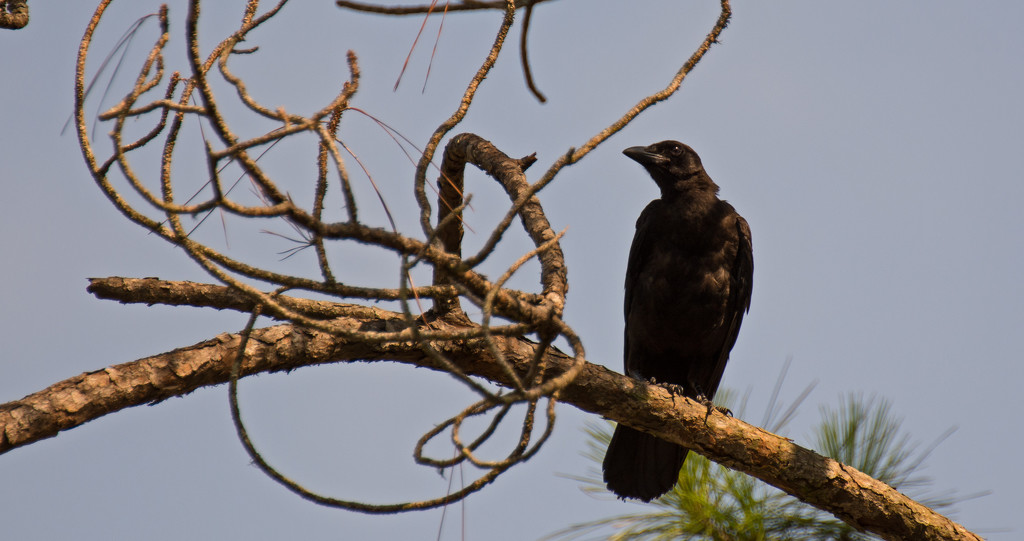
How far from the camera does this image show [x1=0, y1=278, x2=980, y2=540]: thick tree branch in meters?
2.31

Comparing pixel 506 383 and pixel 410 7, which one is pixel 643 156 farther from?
pixel 410 7

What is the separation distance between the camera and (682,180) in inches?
204

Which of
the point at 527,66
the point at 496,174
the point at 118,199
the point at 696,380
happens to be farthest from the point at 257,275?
the point at 696,380

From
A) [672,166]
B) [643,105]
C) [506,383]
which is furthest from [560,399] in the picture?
[672,166]

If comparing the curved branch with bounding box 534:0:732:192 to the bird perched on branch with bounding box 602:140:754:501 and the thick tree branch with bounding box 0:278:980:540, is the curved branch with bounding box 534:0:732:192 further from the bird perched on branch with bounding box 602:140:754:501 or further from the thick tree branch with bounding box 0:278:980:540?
the bird perched on branch with bounding box 602:140:754:501

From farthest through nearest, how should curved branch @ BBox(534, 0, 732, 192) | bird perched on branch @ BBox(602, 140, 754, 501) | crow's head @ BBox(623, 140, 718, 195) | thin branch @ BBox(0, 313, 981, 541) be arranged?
crow's head @ BBox(623, 140, 718, 195) → bird perched on branch @ BBox(602, 140, 754, 501) → thin branch @ BBox(0, 313, 981, 541) → curved branch @ BBox(534, 0, 732, 192)

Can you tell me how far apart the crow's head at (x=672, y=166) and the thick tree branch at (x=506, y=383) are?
1.98m

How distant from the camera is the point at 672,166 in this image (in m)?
5.22

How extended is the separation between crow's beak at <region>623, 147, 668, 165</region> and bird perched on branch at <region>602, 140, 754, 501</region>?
179mm

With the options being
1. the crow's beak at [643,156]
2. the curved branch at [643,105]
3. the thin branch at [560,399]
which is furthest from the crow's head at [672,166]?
the curved branch at [643,105]

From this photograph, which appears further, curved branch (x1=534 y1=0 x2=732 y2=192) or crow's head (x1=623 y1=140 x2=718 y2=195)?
crow's head (x1=623 y1=140 x2=718 y2=195)

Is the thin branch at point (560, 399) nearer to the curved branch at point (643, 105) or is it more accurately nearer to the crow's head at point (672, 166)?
the curved branch at point (643, 105)

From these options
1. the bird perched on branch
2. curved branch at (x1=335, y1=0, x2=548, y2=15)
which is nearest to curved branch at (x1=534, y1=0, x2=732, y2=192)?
curved branch at (x1=335, y1=0, x2=548, y2=15)

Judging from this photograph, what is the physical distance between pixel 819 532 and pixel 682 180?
2.07 m
